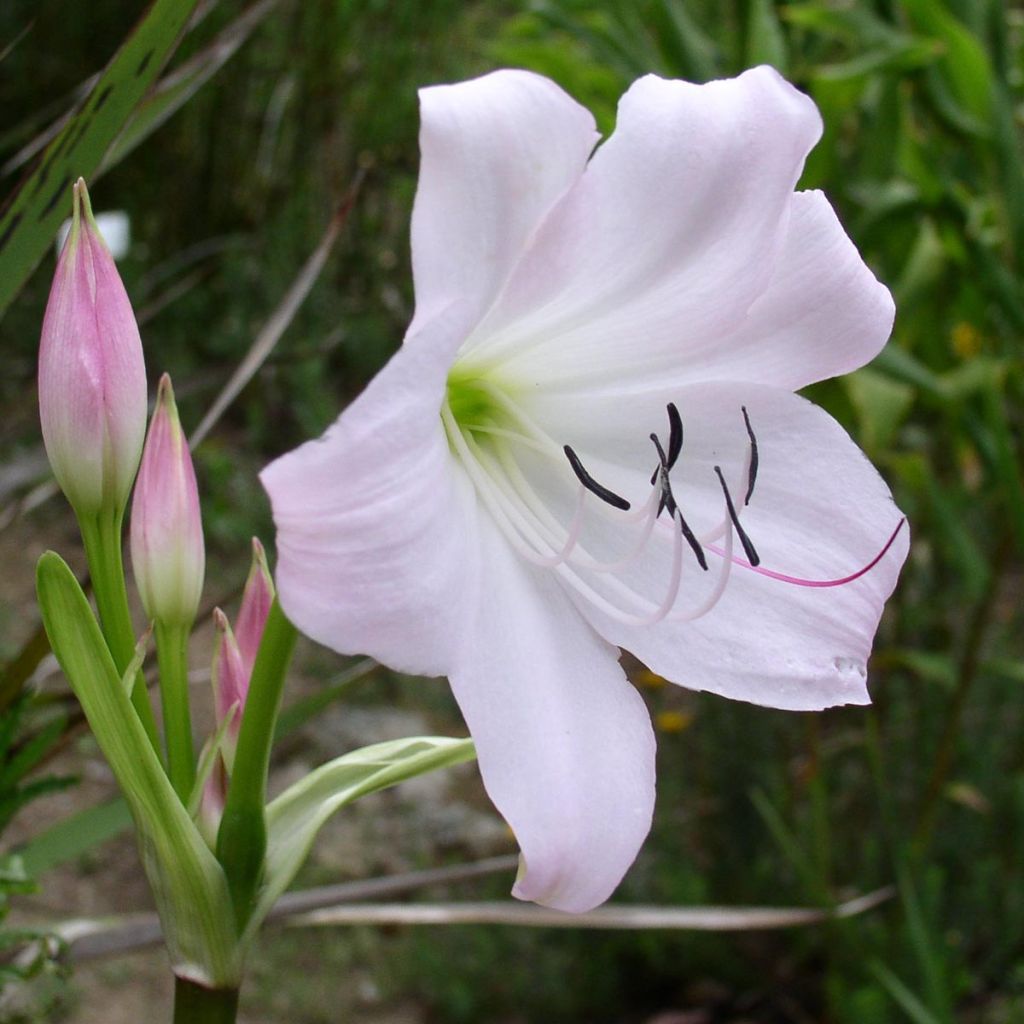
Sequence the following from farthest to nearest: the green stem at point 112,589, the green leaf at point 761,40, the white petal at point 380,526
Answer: the green leaf at point 761,40
the green stem at point 112,589
the white petal at point 380,526

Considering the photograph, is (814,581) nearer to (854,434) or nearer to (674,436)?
(674,436)

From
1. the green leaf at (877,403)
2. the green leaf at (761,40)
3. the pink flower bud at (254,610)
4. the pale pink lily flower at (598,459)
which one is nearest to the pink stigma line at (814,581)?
the pale pink lily flower at (598,459)

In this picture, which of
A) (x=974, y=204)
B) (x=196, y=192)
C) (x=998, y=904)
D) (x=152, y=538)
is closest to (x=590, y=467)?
(x=152, y=538)

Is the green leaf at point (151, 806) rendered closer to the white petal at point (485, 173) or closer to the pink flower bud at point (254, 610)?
the pink flower bud at point (254, 610)

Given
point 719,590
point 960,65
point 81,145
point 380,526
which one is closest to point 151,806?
point 380,526

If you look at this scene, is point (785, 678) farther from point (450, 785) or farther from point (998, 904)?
point (450, 785)

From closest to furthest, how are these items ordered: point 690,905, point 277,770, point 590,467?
point 590,467, point 690,905, point 277,770

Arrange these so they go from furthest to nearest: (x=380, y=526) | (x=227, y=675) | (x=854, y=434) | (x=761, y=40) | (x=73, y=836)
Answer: (x=854, y=434) < (x=761, y=40) < (x=73, y=836) < (x=227, y=675) < (x=380, y=526)
